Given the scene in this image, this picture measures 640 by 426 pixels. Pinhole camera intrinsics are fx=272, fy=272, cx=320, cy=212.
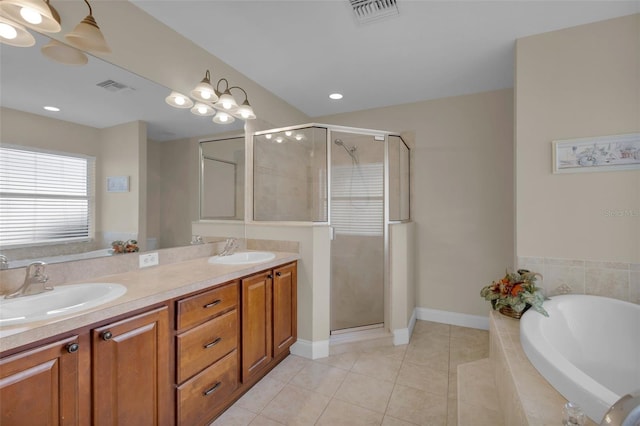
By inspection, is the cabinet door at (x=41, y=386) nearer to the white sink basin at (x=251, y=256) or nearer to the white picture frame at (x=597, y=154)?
the white sink basin at (x=251, y=256)

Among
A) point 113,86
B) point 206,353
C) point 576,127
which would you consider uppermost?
point 113,86

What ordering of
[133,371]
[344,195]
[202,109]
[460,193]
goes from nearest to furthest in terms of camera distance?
[133,371] < [202,109] < [344,195] < [460,193]

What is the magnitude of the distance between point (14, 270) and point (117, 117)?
3.12 feet

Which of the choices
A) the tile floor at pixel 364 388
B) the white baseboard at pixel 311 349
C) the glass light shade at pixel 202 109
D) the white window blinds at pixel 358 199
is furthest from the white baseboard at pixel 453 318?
the glass light shade at pixel 202 109

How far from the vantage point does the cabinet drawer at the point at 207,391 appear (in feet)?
4.59

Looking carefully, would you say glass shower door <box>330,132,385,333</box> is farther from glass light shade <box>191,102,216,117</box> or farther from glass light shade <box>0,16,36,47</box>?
glass light shade <box>0,16,36,47</box>

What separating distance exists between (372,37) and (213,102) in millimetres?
1325

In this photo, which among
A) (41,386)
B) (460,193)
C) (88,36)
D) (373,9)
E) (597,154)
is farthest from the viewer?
(460,193)

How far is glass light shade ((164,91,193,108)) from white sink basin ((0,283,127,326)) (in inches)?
50.8

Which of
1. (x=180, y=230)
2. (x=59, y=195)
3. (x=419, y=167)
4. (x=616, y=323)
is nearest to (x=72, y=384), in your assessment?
(x=59, y=195)

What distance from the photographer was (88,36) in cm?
134

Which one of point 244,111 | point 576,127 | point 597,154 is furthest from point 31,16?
point 597,154

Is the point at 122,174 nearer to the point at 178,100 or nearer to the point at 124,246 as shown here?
the point at 124,246

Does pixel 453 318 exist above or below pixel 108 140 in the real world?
below
